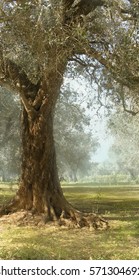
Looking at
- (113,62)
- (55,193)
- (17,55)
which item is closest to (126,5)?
(113,62)

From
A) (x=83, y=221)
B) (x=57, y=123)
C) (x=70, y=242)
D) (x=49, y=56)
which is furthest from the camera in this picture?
(x=57, y=123)

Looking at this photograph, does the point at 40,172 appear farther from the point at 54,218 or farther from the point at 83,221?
the point at 83,221

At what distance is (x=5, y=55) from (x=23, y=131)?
334 centimetres

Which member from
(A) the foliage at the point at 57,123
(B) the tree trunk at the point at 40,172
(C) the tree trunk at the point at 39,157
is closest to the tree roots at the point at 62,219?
(C) the tree trunk at the point at 39,157

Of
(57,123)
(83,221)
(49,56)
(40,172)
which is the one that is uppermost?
(57,123)

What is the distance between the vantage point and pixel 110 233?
12.5 m

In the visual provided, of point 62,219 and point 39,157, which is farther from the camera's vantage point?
point 39,157

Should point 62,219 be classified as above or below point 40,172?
below

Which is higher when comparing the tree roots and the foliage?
the foliage

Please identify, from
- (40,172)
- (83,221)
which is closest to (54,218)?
(83,221)

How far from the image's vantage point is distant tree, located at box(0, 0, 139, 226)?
12.1 meters

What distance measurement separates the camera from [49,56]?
12.5m

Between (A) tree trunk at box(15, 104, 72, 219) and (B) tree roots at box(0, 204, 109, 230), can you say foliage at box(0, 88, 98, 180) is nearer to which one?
(A) tree trunk at box(15, 104, 72, 219)

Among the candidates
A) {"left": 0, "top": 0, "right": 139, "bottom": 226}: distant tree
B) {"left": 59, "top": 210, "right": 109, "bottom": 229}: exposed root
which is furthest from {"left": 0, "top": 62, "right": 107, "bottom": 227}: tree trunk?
{"left": 59, "top": 210, "right": 109, "bottom": 229}: exposed root
